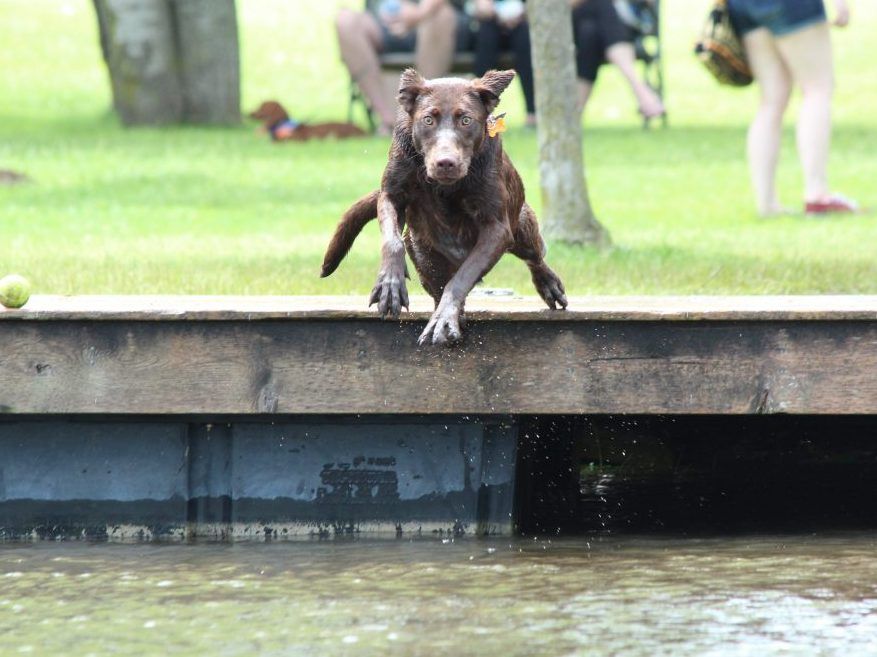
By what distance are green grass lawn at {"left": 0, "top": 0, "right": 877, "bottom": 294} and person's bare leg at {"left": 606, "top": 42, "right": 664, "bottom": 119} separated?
0.34 meters

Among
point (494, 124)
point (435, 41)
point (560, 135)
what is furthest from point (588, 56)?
point (494, 124)

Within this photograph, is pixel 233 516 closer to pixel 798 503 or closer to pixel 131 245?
pixel 798 503

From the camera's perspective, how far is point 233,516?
20.6ft

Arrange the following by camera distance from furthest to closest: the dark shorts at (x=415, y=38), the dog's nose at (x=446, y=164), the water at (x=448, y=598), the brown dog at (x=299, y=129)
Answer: the dark shorts at (x=415, y=38) → the brown dog at (x=299, y=129) → the dog's nose at (x=446, y=164) → the water at (x=448, y=598)

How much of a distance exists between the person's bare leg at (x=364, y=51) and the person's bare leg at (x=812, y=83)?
758 centimetres

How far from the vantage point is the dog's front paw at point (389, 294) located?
18.1 feet

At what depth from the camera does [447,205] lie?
5.85 meters

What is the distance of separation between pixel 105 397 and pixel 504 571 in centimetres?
151

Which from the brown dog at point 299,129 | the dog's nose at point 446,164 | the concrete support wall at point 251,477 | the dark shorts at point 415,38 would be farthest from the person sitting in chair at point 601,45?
the dog's nose at point 446,164

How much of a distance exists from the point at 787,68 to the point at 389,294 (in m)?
6.48

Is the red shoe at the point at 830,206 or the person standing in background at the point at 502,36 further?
the person standing in background at the point at 502,36

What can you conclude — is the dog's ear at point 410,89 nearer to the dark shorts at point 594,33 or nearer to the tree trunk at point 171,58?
the dark shorts at point 594,33

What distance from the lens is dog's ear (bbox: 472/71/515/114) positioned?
568 centimetres

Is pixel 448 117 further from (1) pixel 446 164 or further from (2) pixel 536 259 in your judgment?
(2) pixel 536 259
